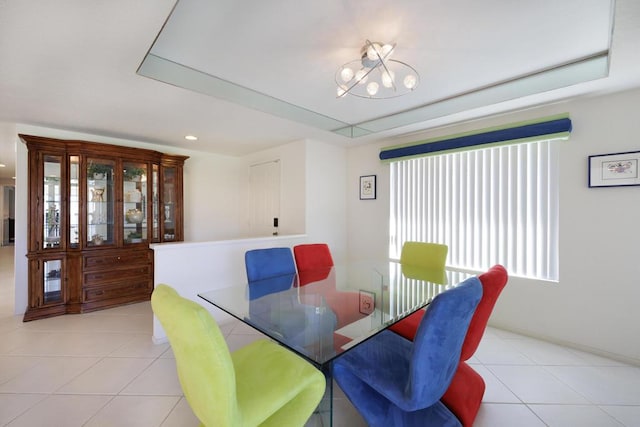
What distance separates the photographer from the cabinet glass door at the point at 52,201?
10.1ft

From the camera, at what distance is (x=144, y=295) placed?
3.60 m

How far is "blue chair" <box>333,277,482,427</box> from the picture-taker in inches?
43.1

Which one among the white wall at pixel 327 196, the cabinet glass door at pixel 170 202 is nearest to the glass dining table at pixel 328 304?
the white wall at pixel 327 196

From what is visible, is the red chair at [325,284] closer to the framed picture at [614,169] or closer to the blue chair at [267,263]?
the blue chair at [267,263]

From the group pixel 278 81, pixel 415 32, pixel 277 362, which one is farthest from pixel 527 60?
pixel 277 362

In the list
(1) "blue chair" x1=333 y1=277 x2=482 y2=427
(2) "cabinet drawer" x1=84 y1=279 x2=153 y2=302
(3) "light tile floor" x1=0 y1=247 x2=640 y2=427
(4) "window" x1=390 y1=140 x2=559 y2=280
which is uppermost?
(4) "window" x1=390 y1=140 x2=559 y2=280

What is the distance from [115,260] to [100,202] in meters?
0.77

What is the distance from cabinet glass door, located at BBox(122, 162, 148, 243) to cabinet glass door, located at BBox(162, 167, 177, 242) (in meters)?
0.28

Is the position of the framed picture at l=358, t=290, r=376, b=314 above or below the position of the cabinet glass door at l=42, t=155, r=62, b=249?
below

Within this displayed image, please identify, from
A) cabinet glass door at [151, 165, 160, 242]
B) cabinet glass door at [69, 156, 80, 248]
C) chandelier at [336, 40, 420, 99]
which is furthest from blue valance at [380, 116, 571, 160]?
cabinet glass door at [69, 156, 80, 248]

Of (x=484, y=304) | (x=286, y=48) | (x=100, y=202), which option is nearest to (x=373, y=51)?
(x=286, y=48)

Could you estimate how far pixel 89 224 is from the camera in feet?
10.7

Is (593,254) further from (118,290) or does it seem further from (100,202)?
(100,202)

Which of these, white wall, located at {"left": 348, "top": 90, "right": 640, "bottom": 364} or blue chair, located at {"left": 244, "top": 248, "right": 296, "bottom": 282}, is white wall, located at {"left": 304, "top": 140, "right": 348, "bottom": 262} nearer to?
blue chair, located at {"left": 244, "top": 248, "right": 296, "bottom": 282}
